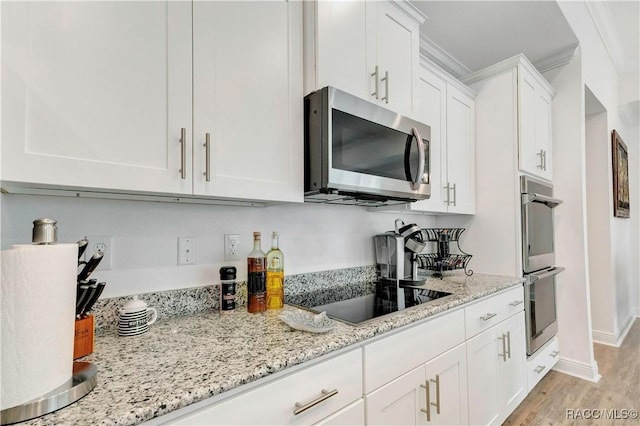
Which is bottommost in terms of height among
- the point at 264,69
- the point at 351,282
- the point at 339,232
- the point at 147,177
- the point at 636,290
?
the point at 636,290

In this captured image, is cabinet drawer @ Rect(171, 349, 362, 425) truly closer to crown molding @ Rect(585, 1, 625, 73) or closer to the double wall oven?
the double wall oven

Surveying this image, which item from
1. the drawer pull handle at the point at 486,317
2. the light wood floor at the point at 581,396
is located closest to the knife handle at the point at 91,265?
the drawer pull handle at the point at 486,317

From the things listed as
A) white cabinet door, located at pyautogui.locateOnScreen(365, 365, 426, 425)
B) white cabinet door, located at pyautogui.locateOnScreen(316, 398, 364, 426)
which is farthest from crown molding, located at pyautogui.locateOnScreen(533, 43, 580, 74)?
white cabinet door, located at pyautogui.locateOnScreen(316, 398, 364, 426)

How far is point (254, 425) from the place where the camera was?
0.74m

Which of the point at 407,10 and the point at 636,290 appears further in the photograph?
the point at 636,290

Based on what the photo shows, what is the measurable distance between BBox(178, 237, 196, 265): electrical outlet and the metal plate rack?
138 cm

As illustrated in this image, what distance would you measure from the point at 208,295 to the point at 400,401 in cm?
83

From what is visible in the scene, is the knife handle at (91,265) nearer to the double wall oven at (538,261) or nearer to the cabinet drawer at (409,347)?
the cabinet drawer at (409,347)

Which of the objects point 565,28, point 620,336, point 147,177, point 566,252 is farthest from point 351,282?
point 620,336

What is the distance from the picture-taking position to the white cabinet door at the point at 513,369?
1750 mm

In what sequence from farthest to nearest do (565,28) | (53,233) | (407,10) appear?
(565,28), (407,10), (53,233)

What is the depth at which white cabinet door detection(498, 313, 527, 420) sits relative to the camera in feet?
5.74

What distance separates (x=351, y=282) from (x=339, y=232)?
11.9 inches

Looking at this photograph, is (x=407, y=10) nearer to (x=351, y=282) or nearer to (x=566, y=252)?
(x=351, y=282)
